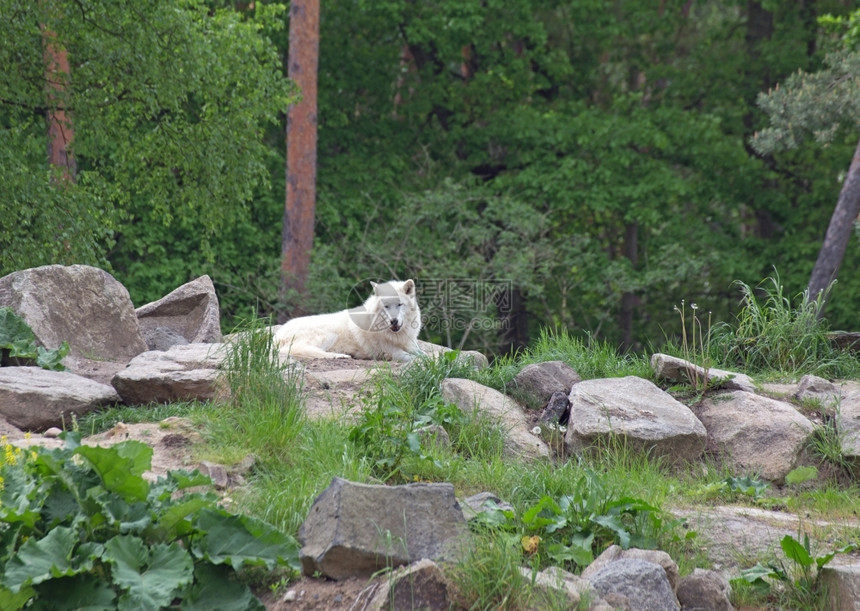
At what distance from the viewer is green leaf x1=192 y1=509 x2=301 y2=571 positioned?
3803 mm

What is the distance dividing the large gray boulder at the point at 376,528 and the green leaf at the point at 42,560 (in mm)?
1028

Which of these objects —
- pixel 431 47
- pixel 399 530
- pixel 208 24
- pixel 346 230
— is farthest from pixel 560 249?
pixel 399 530

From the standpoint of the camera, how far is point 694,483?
18.7 ft

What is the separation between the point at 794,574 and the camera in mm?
4281

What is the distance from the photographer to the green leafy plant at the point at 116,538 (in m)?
3.48

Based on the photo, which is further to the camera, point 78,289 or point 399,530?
point 78,289

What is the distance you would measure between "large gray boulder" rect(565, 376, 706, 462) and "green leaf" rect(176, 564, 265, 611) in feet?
9.22

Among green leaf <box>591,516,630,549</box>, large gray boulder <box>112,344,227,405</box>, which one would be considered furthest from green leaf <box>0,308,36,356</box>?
green leaf <box>591,516,630,549</box>

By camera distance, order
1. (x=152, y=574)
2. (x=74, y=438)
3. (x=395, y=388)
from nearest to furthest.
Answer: (x=152, y=574), (x=74, y=438), (x=395, y=388)

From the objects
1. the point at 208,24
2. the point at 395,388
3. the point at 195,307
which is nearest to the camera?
the point at 395,388

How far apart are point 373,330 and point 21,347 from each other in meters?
3.64

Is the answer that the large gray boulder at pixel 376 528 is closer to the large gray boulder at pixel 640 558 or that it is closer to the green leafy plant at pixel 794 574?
the large gray boulder at pixel 640 558

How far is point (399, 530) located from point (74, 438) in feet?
5.19

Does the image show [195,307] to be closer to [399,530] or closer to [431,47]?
[399,530]
